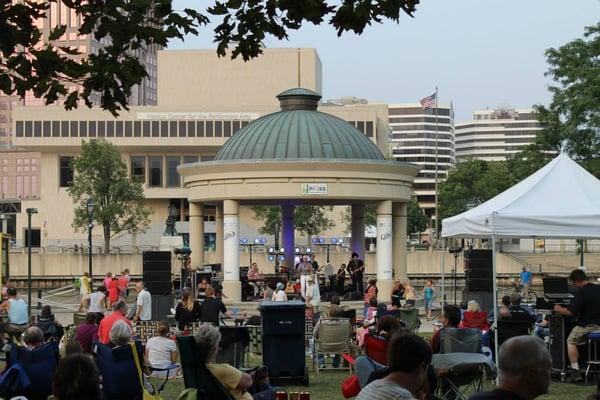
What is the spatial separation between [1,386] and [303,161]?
27.0 m

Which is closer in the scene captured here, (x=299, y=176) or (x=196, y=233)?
(x=299, y=176)

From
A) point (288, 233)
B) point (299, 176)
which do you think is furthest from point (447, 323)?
point (288, 233)

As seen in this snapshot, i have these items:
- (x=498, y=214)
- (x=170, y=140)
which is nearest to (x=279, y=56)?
(x=170, y=140)

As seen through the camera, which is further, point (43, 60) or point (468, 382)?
point (468, 382)

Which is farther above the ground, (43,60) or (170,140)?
(170,140)

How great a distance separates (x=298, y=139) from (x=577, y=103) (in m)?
9.48

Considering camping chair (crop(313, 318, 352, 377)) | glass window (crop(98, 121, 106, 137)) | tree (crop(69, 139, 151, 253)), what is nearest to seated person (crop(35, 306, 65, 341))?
camping chair (crop(313, 318, 352, 377))

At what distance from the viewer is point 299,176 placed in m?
38.2

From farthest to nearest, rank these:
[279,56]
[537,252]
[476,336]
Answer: [279,56] < [537,252] < [476,336]

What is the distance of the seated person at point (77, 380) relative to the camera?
23.5ft

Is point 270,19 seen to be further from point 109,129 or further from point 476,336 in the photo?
point 109,129

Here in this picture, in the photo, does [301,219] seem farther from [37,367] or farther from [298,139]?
[37,367]

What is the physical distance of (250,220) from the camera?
333ft

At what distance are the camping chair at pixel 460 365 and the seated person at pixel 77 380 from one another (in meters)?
5.64
